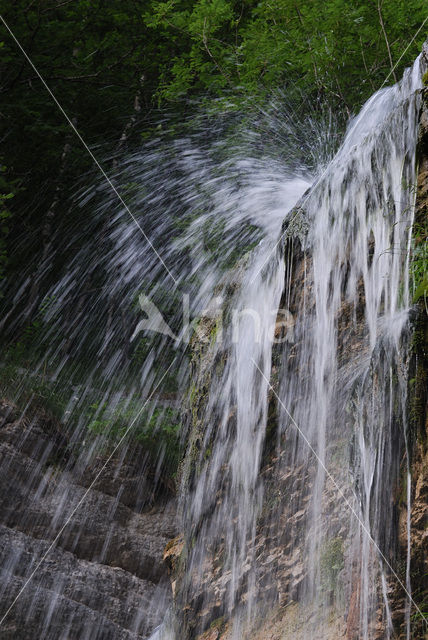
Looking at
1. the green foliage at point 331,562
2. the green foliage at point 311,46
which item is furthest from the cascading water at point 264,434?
the green foliage at point 311,46

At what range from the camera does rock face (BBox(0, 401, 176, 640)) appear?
7.12 meters

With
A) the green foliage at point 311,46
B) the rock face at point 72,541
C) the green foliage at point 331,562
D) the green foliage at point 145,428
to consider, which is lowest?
the green foliage at point 331,562

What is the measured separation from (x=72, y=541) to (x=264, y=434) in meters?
4.46

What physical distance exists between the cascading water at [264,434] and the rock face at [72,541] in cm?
2

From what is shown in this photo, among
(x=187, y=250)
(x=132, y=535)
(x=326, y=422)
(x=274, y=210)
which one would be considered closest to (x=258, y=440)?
(x=326, y=422)

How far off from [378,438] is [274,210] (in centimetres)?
428

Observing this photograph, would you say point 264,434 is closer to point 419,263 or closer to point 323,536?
point 323,536

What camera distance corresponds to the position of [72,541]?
25.2ft

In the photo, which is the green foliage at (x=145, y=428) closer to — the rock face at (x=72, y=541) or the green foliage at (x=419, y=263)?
the rock face at (x=72, y=541)

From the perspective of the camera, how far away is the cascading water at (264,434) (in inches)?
133

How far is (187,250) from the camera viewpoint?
9.27m

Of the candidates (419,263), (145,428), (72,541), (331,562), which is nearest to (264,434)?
(331,562)

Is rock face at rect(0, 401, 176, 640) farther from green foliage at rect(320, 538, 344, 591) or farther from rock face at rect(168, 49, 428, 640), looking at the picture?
green foliage at rect(320, 538, 344, 591)

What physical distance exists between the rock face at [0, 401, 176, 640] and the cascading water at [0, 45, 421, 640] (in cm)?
2
